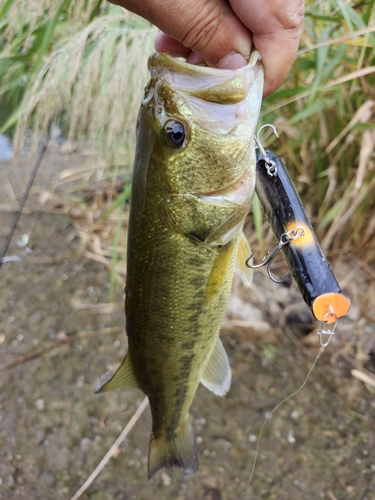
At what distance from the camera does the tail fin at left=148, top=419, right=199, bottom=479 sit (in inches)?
57.1

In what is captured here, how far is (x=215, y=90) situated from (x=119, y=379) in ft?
3.12

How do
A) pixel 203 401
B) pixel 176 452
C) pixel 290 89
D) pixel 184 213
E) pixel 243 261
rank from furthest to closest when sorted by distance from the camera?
pixel 203 401
pixel 290 89
pixel 176 452
pixel 243 261
pixel 184 213

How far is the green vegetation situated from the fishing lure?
98 centimetres

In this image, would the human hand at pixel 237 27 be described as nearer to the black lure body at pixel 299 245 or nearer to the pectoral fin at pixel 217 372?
the black lure body at pixel 299 245

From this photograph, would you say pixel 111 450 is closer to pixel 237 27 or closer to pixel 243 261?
pixel 243 261

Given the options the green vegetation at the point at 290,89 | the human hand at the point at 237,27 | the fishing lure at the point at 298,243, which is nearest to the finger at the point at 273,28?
the human hand at the point at 237,27

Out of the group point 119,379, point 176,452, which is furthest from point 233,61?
point 176,452

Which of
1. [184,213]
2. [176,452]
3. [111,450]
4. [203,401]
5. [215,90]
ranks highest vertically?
[215,90]

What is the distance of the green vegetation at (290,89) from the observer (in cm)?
178

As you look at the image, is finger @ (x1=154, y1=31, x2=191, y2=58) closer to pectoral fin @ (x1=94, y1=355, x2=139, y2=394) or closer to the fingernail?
the fingernail

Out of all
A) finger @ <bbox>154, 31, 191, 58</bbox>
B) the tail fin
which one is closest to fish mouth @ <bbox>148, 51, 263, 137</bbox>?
finger @ <bbox>154, 31, 191, 58</bbox>

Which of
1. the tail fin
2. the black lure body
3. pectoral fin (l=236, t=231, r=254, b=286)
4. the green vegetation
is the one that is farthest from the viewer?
the green vegetation

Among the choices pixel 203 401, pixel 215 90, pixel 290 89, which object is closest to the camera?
pixel 215 90

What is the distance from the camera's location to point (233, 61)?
3.18 feet
